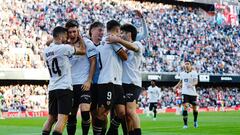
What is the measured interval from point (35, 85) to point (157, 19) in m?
19.2

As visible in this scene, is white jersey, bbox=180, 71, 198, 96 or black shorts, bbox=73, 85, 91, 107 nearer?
black shorts, bbox=73, 85, 91, 107

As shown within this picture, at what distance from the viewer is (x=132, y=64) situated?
12969 millimetres

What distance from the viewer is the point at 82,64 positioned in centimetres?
1249

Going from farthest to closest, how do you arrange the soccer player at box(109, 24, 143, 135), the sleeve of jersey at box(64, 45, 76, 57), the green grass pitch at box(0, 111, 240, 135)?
1. the green grass pitch at box(0, 111, 240, 135)
2. the soccer player at box(109, 24, 143, 135)
3. the sleeve of jersey at box(64, 45, 76, 57)

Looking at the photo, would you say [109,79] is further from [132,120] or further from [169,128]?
[169,128]

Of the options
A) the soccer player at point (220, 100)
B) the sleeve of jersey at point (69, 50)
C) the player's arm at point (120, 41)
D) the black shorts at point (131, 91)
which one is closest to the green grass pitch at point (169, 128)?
the black shorts at point (131, 91)

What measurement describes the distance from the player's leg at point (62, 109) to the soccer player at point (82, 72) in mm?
694

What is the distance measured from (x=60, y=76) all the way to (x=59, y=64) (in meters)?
0.25

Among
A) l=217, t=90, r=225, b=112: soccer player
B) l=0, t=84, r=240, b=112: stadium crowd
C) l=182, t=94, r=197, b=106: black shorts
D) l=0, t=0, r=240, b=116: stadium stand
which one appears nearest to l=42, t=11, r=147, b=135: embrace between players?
l=182, t=94, r=197, b=106: black shorts

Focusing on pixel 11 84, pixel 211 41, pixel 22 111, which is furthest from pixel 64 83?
pixel 211 41

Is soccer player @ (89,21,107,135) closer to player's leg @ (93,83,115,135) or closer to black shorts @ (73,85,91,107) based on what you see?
player's leg @ (93,83,115,135)

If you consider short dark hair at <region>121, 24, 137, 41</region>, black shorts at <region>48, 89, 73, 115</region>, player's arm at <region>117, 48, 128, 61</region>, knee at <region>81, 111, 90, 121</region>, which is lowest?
knee at <region>81, 111, 90, 121</region>

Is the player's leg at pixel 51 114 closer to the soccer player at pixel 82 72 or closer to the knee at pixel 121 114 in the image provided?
the soccer player at pixel 82 72

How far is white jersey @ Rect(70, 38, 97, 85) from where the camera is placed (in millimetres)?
12359
